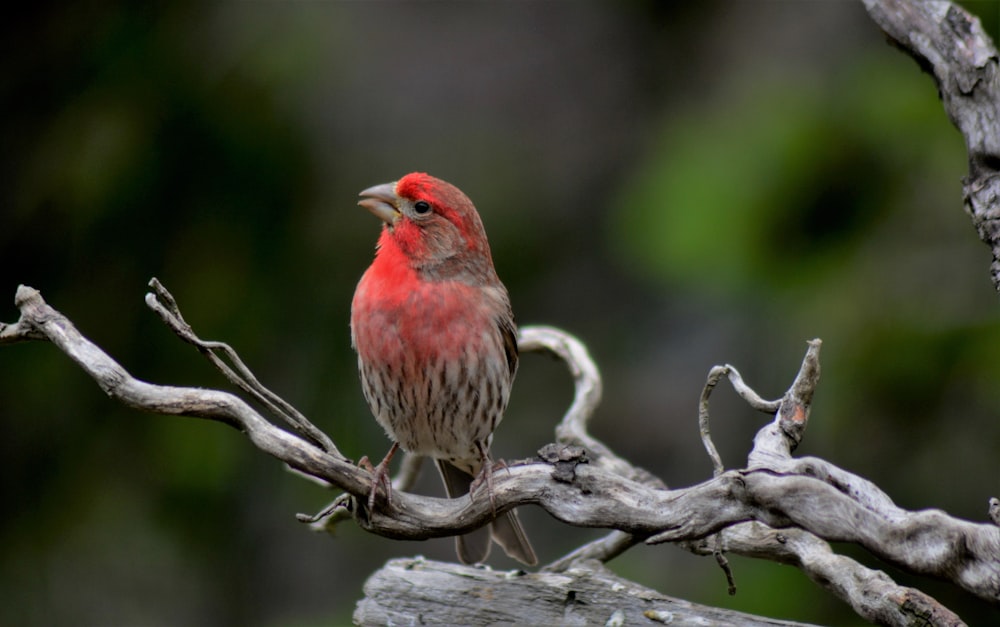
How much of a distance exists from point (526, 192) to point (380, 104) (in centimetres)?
114

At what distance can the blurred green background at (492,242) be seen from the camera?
5047 mm

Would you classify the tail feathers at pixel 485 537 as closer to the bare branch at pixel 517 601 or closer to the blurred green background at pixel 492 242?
the bare branch at pixel 517 601

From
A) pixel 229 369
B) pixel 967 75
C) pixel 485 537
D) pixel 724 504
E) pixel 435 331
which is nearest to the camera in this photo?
pixel 724 504

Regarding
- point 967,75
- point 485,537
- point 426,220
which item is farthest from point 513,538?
point 967,75

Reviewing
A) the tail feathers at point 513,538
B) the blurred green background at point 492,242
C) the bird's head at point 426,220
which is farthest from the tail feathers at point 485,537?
the blurred green background at point 492,242

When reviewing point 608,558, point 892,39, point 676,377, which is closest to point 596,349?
point 676,377

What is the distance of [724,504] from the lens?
284 cm

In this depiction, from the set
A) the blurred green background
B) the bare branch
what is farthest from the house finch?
the blurred green background

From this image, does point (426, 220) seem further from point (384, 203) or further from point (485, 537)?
point (485, 537)

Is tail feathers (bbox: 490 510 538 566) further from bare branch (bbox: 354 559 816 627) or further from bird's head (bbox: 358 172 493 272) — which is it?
bird's head (bbox: 358 172 493 272)

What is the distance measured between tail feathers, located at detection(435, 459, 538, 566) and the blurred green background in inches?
40.6

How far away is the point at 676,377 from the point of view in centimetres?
700

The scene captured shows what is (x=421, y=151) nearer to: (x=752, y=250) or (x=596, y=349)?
(x=596, y=349)

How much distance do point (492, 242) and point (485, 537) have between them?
2.64 m
